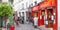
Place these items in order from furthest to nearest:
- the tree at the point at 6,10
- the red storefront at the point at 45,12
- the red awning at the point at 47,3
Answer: the red storefront at the point at 45,12 → the red awning at the point at 47,3 → the tree at the point at 6,10

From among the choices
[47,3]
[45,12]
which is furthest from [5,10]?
[45,12]

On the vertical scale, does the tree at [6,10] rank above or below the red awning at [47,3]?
below

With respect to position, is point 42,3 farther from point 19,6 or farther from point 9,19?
point 9,19

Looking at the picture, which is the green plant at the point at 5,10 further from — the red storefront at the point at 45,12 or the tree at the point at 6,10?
the red storefront at the point at 45,12

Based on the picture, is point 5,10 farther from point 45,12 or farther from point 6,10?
point 45,12

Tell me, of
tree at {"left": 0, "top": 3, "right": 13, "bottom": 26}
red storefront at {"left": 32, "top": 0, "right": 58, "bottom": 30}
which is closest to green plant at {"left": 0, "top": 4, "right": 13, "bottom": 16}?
tree at {"left": 0, "top": 3, "right": 13, "bottom": 26}

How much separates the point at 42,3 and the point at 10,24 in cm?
407

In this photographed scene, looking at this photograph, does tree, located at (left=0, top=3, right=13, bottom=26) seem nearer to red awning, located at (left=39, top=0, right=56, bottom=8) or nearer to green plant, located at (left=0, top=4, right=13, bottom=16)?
green plant, located at (left=0, top=4, right=13, bottom=16)

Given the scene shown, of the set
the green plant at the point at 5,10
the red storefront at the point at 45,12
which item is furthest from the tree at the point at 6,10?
the red storefront at the point at 45,12

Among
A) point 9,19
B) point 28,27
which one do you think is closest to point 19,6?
point 28,27

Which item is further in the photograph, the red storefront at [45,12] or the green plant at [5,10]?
the red storefront at [45,12]

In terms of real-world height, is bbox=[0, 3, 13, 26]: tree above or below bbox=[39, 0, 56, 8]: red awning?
below

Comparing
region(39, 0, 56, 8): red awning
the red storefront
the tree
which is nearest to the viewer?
the tree

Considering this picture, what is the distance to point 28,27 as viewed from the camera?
1270 centimetres
